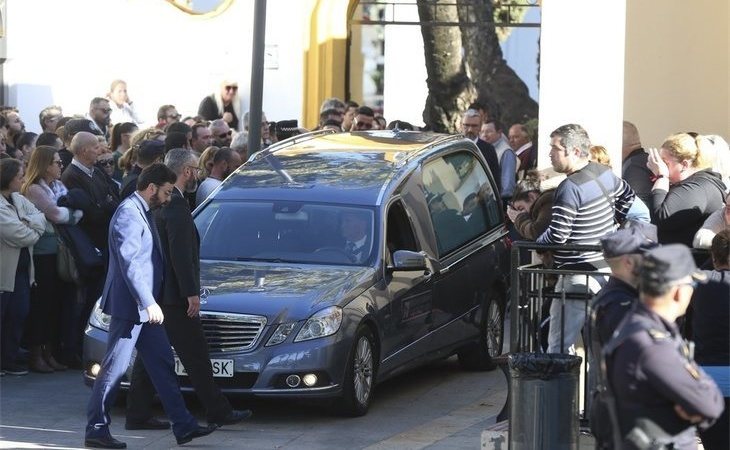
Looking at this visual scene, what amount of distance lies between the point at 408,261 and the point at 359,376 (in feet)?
3.25

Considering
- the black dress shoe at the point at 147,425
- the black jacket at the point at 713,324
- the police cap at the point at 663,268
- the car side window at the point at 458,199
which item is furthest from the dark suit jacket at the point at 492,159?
the police cap at the point at 663,268

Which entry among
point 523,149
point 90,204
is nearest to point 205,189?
point 90,204

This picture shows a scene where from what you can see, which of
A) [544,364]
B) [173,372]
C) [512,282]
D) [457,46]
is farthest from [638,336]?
[457,46]

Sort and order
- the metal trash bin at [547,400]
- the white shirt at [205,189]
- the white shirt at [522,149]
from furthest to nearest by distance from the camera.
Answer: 1. the white shirt at [522,149]
2. the white shirt at [205,189]
3. the metal trash bin at [547,400]

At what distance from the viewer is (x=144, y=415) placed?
10.8m

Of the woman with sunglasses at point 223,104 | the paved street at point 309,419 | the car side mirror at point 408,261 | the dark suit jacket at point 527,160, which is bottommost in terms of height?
the paved street at point 309,419

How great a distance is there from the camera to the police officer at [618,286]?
6.77 meters

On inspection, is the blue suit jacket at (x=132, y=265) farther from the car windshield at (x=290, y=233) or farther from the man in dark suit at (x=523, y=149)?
the man in dark suit at (x=523, y=149)

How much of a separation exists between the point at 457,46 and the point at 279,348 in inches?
545

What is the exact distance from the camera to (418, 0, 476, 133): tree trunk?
23.8 meters

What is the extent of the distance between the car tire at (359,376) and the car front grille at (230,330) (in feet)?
2.31

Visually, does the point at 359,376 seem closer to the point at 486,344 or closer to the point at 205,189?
the point at 486,344

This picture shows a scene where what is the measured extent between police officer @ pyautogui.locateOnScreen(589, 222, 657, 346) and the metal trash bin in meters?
1.72

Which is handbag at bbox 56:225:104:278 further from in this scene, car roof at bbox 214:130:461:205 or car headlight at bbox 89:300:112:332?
car headlight at bbox 89:300:112:332
